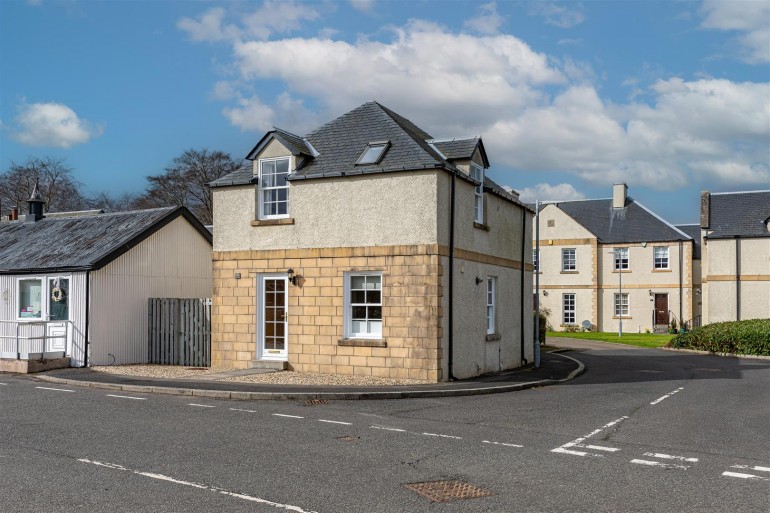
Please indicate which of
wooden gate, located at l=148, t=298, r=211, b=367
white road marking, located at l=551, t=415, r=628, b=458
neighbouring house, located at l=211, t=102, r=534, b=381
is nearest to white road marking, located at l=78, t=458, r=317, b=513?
white road marking, located at l=551, t=415, r=628, b=458

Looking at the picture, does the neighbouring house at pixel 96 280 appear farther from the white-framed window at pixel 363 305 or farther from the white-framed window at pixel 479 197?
the white-framed window at pixel 479 197

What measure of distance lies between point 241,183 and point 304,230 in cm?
226

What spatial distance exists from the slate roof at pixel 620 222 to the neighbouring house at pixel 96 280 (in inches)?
1264

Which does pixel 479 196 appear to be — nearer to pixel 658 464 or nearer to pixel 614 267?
pixel 658 464

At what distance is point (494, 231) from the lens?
21516 mm

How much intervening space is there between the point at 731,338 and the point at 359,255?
20.6 metres

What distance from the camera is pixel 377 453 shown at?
950 centimetres

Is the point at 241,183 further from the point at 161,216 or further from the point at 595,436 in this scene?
the point at 595,436

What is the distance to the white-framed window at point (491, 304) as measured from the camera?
69.4ft

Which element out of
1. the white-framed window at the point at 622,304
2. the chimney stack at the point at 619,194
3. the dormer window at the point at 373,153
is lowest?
the white-framed window at the point at 622,304

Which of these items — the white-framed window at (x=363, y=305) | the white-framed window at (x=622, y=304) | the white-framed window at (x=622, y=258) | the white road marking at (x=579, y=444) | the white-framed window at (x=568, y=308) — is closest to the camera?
the white road marking at (x=579, y=444)

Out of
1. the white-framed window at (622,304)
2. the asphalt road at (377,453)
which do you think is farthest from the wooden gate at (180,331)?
the white-framed window at (622,304)

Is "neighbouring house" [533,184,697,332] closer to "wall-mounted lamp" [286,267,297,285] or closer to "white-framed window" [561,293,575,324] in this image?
"white-framed window" [561,293,575,324]

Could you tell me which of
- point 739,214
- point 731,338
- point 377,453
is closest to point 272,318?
point 377,453
